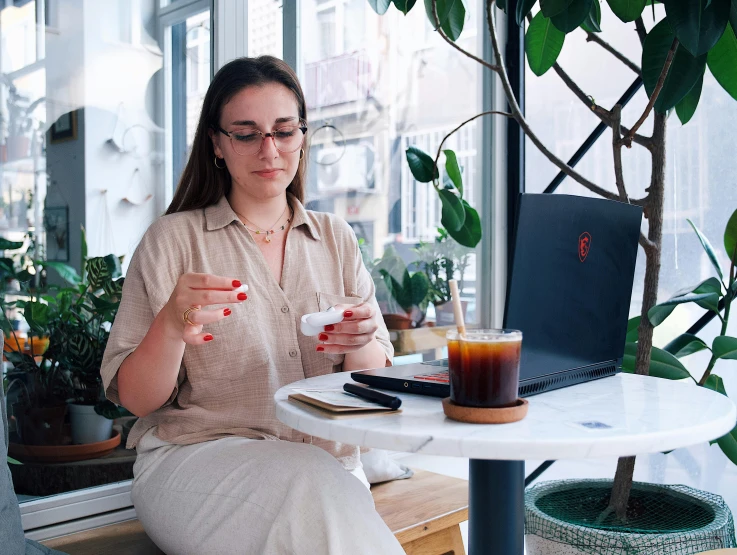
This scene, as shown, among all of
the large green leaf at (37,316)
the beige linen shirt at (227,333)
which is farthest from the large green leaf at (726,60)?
the large green leaf at (37,316)

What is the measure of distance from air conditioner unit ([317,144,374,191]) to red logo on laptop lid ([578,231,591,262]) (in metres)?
1.64

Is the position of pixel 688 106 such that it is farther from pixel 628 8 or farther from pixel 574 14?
pixel 574 14

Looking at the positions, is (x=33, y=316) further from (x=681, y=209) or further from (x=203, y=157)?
(x=681, y=209)

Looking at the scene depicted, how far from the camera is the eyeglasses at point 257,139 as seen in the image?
172 cm

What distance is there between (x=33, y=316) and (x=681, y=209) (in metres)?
2.23

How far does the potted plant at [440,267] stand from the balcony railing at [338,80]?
2.22 ft

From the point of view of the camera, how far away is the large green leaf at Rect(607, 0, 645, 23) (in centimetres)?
188

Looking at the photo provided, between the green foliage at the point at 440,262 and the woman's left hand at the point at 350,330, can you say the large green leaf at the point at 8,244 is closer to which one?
the woman's left hand at the point at 350,330

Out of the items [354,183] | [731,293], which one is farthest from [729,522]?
[354,183]

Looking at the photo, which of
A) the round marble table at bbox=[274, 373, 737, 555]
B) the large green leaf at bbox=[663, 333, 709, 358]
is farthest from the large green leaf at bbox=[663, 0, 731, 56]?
the large green leaf at bbox=[663, 333, 709, 358]

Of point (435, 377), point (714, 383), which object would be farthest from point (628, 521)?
point (435, 377)

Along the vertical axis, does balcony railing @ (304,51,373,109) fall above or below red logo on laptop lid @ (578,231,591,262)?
above

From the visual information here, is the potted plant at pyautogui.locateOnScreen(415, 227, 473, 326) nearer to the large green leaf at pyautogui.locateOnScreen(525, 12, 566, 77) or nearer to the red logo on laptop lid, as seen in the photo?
the large green leaf at pyautogui.locateOnScreen(525, 12, 566, 77)

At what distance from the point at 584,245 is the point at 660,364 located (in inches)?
38.5
